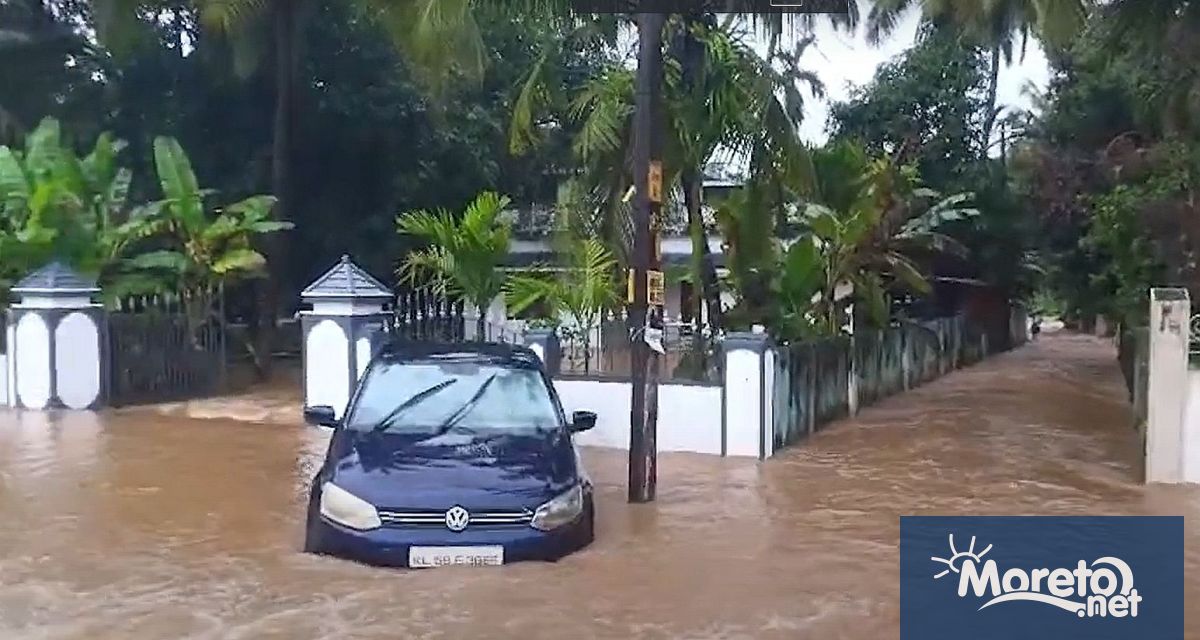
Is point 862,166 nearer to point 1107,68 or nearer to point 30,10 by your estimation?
point 1107,68

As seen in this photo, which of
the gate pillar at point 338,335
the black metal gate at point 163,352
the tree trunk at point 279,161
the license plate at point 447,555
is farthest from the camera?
the tree trunk at point 279,161

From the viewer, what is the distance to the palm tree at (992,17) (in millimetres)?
14680

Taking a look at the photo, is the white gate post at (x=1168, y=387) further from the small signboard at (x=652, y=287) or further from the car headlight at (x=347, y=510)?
the car headlight at (x=347, y=510)

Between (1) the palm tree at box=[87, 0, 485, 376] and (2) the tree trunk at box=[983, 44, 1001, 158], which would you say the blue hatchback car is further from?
(2) the tree trunk at box=[983, 44, 1001, 158]

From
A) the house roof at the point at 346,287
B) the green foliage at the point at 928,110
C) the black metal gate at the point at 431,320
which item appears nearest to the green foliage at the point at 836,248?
the black metal gate at the point at 431,320

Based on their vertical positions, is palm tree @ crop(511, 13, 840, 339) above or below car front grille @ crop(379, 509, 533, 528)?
above

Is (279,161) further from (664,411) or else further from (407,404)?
(407,404)

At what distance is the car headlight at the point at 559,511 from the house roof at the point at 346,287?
8617 mm

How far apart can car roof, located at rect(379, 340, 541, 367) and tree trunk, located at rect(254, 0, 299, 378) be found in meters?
12.5

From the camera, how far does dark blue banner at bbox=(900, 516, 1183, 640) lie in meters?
6.12

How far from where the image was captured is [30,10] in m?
25.2

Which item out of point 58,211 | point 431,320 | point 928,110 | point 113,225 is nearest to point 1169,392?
point 431,320

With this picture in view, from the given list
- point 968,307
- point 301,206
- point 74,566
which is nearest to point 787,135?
point 74,566

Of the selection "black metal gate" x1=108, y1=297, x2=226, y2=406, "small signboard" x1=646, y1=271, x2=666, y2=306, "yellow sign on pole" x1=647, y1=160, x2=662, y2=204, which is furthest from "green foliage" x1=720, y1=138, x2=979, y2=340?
"black metal gate" x1=108, y1=297, x2=226, y2=406
